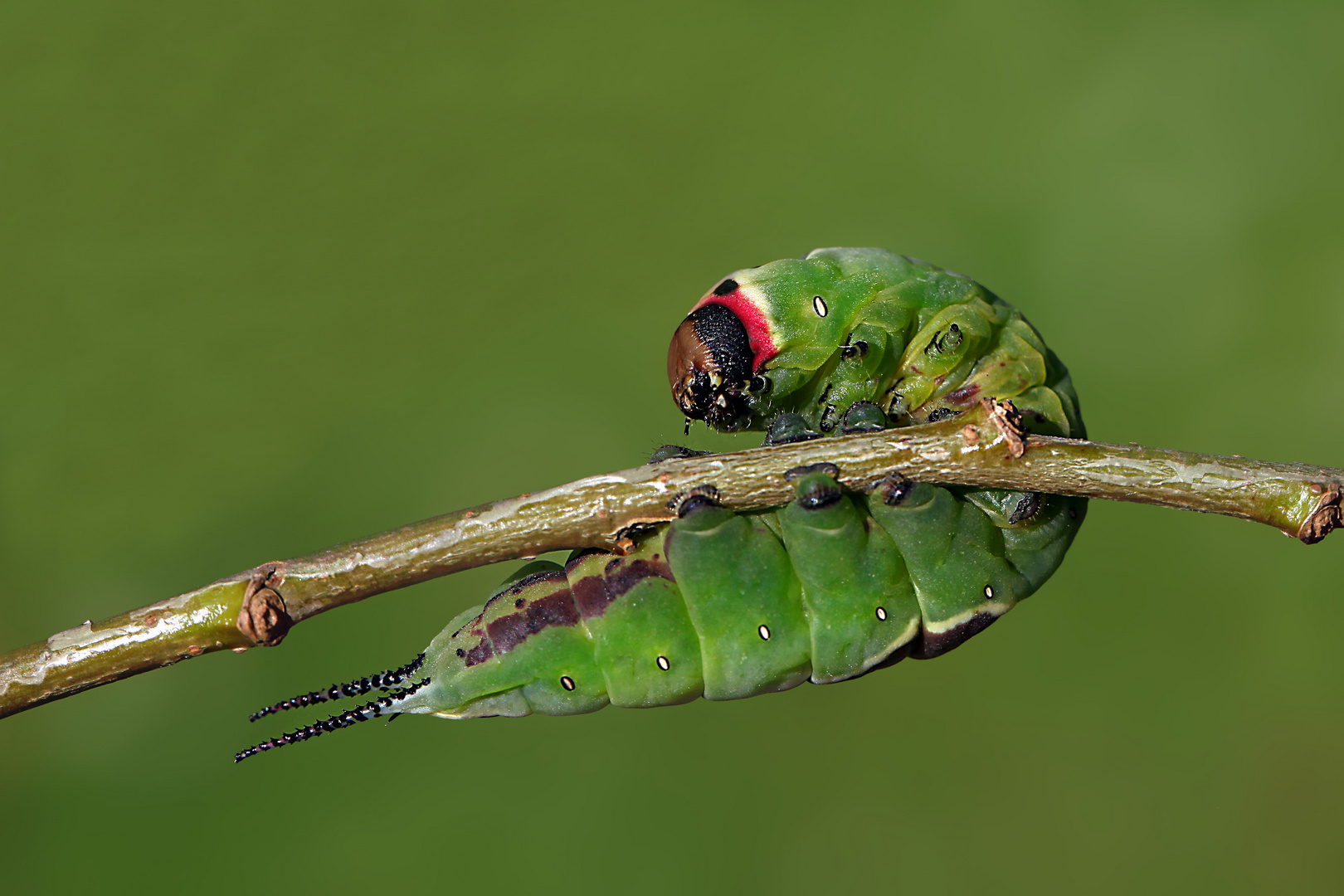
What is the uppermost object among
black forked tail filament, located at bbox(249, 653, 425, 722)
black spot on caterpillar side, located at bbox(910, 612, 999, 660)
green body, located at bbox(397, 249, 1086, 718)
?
black forked tail filament, located at bbox(249, 653, 425, 722)

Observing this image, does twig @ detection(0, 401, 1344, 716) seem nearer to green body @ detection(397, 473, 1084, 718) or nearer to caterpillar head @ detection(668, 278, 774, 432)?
green body @ detection(397, 473, 1084, 718)

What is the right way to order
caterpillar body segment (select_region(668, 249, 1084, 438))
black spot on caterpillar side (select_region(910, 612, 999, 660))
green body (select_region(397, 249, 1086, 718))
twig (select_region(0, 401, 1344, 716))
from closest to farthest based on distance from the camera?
twig (select_region(0, 401, 1344, 716)) < green body (select_region(397, 249, 1086, 718)) < black spot on caterpillar side (select_region(910, 612, 999, 660)) < caterpillar body segment (select_region(668, 249, 1084, 438))

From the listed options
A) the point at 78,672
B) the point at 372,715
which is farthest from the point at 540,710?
the point at 78,672

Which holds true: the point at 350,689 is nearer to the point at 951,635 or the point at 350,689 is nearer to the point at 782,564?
the point at 782,564

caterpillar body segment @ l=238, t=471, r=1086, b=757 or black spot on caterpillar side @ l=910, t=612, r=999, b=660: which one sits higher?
caterpillar body segment @ l=238, t=471, r=1086, b=757

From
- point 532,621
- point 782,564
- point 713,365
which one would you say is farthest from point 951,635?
point 532,621

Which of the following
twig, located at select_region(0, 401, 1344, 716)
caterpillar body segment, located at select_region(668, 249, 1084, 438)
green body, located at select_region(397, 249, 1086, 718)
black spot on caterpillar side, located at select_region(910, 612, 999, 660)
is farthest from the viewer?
caterpillar body segment, located at select_region(668, 249, 1084, 438)

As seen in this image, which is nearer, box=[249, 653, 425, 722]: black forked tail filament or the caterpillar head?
box=[249, 653, 425, 722]: black forked tail filament

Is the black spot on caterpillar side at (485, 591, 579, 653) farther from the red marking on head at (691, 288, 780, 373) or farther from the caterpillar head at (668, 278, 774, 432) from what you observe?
the red marking on head at (691, 288, 780, 373)

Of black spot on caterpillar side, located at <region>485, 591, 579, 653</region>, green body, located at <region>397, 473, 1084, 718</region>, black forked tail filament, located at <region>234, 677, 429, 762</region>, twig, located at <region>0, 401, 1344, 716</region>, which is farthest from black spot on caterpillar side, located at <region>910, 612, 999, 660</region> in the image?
black forked tail filament, located at <region>234, 677, 429, 762</region>
